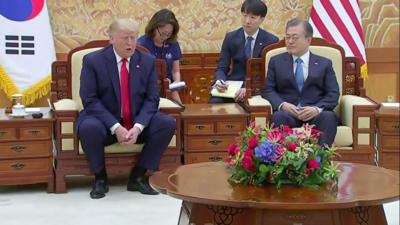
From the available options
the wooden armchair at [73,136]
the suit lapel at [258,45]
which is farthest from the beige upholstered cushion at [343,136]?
the wooden armchair at [73,136]

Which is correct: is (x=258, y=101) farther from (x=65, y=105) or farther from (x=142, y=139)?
(x=65, y=105)

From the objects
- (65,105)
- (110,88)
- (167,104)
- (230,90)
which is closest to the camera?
(110,88)

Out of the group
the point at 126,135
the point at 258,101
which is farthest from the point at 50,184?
the point at 258,101

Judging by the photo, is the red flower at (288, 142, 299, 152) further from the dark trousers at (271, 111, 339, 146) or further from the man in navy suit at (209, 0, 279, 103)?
the man in navy suit at (209, 0, 279, 103)

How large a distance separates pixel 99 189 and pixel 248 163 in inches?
67.1

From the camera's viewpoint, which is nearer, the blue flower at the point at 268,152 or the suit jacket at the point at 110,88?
the blue flower at the point at 268,152

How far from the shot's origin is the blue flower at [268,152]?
3227mm

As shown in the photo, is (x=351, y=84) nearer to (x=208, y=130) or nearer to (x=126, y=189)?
(x=208, y=130)

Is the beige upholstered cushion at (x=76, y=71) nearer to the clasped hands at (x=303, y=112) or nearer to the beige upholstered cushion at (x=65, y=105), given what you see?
the beige upholstered cushion at (x=65, y=105)

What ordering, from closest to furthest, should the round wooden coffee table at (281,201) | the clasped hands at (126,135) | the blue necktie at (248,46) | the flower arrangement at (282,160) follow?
the round wooden coffee table at (281,201)
the flower arrangement at (282,160)
the clasped hands at (126,135)
the blue necktie at (248,46)

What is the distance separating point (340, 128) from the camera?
5.08m

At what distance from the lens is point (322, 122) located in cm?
493

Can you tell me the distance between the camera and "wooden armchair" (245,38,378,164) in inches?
200

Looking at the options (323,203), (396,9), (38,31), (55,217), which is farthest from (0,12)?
(323,203)
